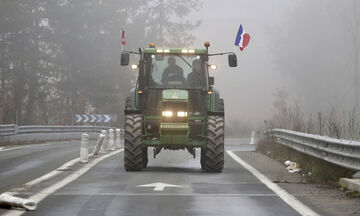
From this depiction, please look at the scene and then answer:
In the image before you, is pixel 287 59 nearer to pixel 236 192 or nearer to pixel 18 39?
pixel 18 39

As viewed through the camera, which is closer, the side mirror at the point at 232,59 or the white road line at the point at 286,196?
the white road line at the point at 286,196

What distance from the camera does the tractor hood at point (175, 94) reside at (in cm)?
1767

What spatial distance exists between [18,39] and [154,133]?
4241cm

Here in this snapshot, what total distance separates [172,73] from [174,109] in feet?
3.99

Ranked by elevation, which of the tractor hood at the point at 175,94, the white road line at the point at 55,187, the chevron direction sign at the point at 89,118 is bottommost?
the white road line at the point at 55,187

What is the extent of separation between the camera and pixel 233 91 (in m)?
93.6

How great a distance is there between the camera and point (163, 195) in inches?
480

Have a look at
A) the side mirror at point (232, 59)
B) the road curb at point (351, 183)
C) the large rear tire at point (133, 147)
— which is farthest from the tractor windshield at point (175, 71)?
the road curb at point (351, 183)

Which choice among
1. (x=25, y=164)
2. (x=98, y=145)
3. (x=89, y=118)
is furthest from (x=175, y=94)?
(x=89, y=118)

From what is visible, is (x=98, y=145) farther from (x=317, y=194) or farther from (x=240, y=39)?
(x=317, y=194)

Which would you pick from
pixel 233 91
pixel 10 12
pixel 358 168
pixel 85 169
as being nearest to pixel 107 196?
pixel 358 168

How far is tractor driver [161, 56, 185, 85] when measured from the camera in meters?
18.4

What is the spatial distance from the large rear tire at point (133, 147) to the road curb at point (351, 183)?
5.15 meters

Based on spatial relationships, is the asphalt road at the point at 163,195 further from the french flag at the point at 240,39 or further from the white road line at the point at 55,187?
the french flag at the point at 240,39
